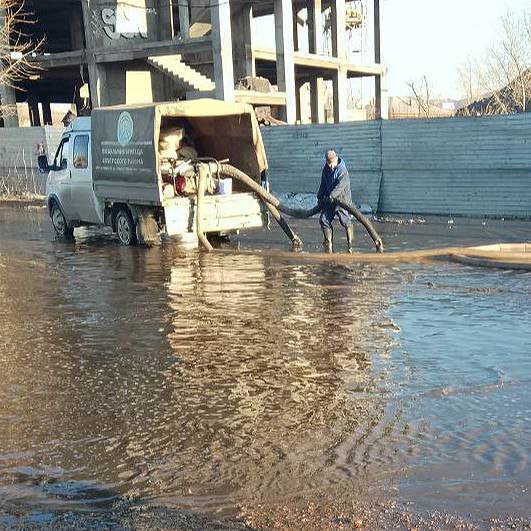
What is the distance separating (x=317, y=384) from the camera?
18.6 feet

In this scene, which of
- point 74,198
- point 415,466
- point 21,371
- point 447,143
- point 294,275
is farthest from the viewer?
point 447,143

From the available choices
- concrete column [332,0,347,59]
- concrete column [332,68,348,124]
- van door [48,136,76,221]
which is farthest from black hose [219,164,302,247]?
concrete column [332,0,347,59]

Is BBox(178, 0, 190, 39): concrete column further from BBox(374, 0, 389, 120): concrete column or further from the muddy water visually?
the muddy water

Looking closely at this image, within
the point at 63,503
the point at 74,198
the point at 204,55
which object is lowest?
the point at 63,503

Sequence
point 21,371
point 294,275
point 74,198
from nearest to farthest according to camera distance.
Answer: point 21,371
point 294,275
point 74,198

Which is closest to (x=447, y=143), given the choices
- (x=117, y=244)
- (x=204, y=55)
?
(x=117, y=244)

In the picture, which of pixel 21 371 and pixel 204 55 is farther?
pixel 204 55

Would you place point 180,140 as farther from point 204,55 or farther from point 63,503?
point 204,55

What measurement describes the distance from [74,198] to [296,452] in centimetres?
1183

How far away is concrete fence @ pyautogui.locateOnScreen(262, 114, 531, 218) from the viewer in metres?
16.0

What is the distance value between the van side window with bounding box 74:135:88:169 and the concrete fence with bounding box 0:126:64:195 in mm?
12101

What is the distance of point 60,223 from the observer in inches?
628

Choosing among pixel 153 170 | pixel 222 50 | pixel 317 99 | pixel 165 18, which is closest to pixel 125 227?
pixel 153 170

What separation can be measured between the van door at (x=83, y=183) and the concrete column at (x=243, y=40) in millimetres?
18490
